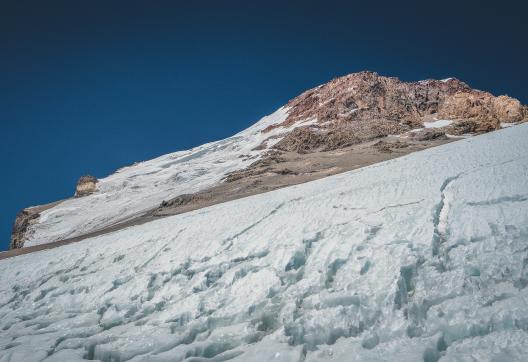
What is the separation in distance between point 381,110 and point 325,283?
75.5m

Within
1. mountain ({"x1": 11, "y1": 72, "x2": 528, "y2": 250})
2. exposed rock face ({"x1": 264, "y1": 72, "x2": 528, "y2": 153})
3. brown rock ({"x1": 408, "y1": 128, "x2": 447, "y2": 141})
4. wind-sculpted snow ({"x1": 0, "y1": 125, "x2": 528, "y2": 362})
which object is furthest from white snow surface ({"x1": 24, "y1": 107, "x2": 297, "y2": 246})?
wind-sculpted snow ({"x1": 0, "y1": 125, "x2": 528, "y2": 362})

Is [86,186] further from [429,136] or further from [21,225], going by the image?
[429,136]

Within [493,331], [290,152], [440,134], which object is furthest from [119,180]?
[493,331]

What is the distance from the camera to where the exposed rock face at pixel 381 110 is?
64.1 meters

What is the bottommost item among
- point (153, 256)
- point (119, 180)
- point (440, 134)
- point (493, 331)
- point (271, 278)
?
point (493, 331)

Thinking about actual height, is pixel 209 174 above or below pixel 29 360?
above

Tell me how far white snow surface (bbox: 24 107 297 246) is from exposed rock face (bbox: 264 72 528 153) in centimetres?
928

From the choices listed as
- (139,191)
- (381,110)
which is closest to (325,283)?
(139,191)

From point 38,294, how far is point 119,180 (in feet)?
201

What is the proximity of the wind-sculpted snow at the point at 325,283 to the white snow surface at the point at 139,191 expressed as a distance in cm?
3302

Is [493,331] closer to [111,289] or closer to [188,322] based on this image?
[188,322]

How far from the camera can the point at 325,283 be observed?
8398mm

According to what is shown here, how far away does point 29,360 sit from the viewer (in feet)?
27.1

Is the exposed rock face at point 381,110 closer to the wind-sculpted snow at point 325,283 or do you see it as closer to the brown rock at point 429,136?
the brown rock at point 429,136
